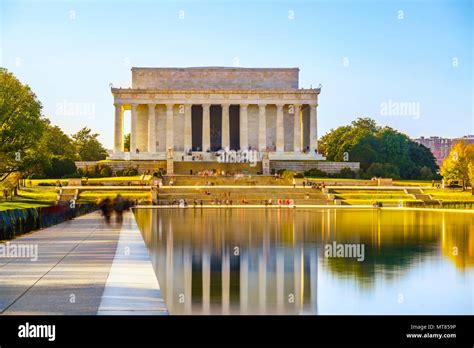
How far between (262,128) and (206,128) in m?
7.19

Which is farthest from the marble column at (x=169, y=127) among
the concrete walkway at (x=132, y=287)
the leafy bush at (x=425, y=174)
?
the concrete walkway at (x=132, y=287)

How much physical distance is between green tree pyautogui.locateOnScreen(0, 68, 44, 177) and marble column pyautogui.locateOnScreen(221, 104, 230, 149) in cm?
4615

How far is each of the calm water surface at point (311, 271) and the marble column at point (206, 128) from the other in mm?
69562

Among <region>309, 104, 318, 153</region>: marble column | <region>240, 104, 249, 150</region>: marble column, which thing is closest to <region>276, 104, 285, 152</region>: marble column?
<region>309, 104, 318, 153</region>: marble column

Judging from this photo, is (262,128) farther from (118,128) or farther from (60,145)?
(60,145)

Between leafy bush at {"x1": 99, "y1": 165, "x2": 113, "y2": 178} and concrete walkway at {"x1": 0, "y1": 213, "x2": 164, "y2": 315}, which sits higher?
leafy bush at {"x1": 99, "y1": 165, "x2": 113, "y2": 178}

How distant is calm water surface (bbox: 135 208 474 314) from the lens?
15844mm

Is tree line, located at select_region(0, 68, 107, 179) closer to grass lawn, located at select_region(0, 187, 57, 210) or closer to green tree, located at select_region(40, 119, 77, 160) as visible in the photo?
grass lawn, located at select_region(0, 187, 57, 210)

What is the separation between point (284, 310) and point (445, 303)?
10.6 ft

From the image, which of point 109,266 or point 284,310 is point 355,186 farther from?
point 284,310

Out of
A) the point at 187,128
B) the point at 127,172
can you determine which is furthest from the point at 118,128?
the point at 127,172

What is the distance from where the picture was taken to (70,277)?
18.7 meters

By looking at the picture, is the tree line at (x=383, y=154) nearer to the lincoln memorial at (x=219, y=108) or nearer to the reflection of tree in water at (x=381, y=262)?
the lincoln memorial at (x=219, y=108)

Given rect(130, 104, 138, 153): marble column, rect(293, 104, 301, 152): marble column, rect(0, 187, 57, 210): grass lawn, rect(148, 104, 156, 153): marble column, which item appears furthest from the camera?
rect(293, 104, 301, 152): marble column
